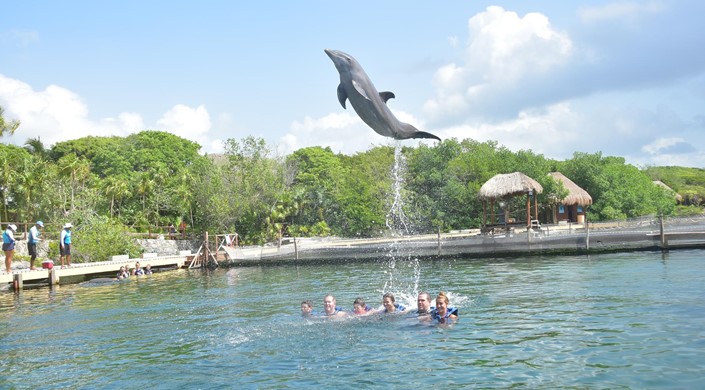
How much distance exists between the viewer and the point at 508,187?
39.1 meters

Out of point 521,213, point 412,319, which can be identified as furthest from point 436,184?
point 412,319

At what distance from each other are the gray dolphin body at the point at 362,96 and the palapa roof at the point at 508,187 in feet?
101

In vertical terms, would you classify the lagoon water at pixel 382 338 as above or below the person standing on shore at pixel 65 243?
below

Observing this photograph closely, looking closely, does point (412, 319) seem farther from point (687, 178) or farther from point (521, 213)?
point (687, 178)

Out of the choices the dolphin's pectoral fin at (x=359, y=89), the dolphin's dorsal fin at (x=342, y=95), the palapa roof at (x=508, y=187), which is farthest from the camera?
the palapa roof at (x=508, y=187)

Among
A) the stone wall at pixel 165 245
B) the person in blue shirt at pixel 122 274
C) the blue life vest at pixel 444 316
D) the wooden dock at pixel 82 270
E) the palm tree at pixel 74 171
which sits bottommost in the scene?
the blue life vest at pixel 444 316

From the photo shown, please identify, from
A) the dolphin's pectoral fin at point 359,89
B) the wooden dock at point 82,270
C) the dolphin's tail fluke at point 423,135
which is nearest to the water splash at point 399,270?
the dolphin's tail fluke at point 423,135

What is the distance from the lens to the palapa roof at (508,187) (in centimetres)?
3875

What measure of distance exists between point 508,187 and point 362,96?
104 ft

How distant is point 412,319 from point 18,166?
121 ft

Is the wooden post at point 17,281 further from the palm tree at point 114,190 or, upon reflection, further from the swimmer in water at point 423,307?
the palm tree at point 114,190

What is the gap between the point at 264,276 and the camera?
27953 mm

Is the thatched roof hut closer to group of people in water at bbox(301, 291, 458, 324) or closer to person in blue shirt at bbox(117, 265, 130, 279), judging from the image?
person in blue shirt at bbox(117, 265, 130, 279)

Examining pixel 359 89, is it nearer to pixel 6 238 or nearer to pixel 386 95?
pixel 386 95
